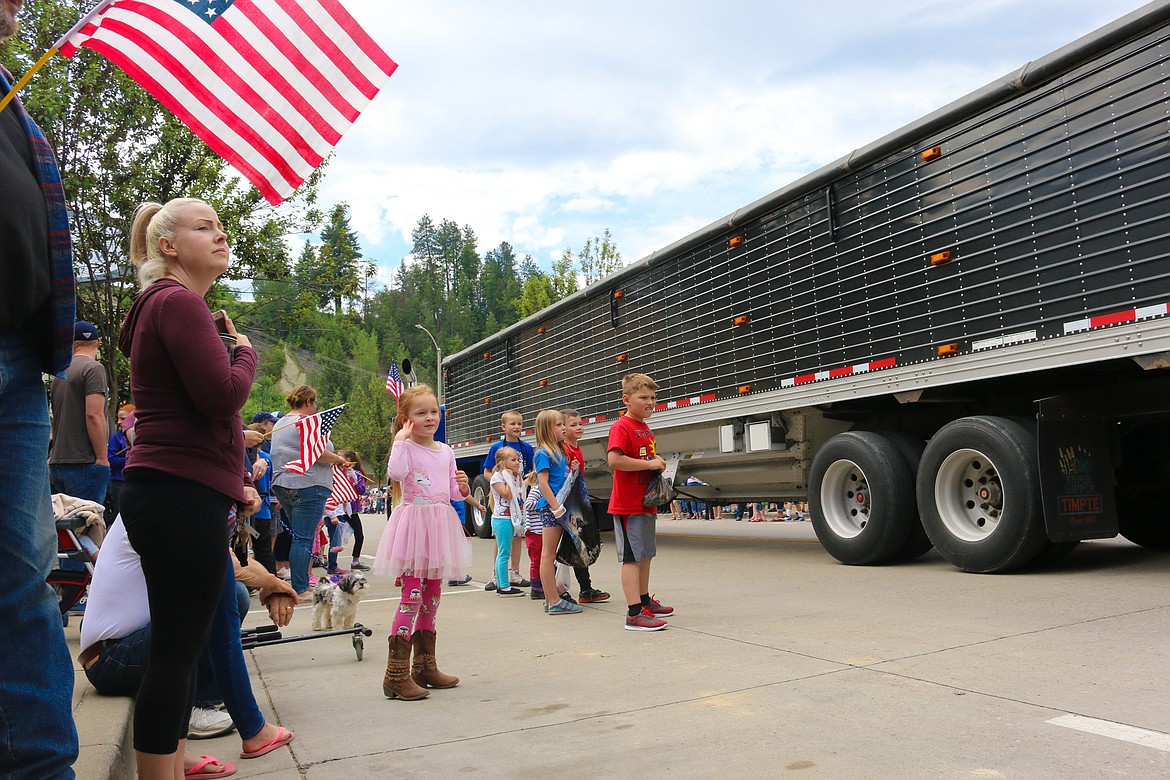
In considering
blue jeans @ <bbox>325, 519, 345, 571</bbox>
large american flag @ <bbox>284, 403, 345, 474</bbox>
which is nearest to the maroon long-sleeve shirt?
large american flag @ <bbox>284, 403, 345, 474</bbox>

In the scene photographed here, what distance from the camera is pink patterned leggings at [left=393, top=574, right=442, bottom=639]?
15.4 feet

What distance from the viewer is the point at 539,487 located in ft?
24.8

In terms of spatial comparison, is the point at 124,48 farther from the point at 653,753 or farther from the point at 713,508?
the point at 713,508

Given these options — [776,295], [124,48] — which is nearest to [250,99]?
[124,48]

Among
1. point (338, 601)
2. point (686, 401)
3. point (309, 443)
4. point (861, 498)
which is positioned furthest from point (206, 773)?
point (686, 401)

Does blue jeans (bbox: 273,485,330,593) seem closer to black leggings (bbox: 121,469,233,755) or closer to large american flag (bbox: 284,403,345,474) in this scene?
large american flag (bbox: 284,403,345,474)

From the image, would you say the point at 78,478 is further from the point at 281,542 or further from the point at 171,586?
the point at 171,586

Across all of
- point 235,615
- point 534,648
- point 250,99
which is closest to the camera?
point 235,615

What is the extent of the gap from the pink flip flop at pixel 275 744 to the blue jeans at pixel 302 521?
172 inches

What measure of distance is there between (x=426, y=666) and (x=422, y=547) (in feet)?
2.04

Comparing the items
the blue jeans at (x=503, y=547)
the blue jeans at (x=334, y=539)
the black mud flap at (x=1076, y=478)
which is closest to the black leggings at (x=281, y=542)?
the blue jeans at (x=334, y=539)

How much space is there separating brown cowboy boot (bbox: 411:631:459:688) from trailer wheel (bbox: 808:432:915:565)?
509cm

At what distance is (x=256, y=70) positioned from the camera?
425cm

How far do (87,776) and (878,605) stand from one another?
5148mm
